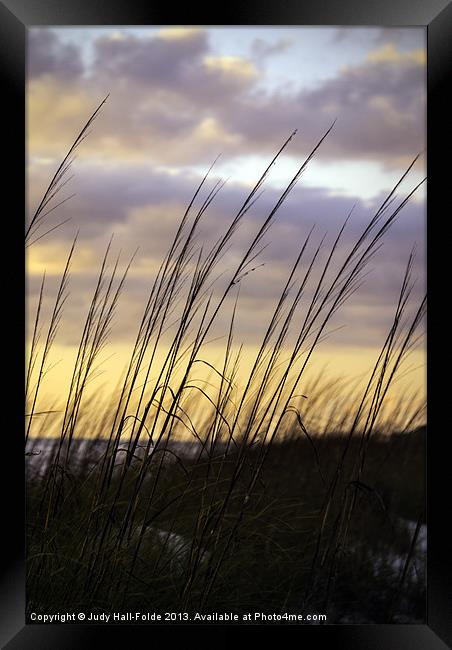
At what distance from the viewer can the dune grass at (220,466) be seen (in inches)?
91.1

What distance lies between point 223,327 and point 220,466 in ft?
1.13

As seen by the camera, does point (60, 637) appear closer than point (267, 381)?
Yes

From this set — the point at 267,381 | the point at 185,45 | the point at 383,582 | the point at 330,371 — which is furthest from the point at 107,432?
the point at 185,45

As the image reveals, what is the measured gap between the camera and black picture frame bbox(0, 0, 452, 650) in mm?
2227

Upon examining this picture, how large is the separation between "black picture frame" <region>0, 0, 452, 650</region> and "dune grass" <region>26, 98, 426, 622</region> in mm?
67

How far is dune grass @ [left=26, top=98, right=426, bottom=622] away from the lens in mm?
2314

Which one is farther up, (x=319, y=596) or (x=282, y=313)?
(x=282, y=313)

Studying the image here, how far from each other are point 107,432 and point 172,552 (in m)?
0.34
